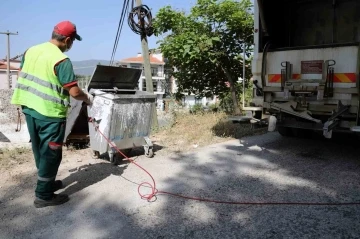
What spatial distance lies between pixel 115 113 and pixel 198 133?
8.49 feet

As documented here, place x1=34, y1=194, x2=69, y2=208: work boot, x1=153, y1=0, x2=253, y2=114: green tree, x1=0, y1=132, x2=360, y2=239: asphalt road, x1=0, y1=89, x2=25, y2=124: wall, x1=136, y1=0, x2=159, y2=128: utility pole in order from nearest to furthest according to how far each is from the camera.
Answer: x1=0, y1=132, x2=360, y2=239: asphalt road
x1=34, y1=194, x2=69, y2=208: work boot
x1=136, y1=0, x2=159, y2=128: utility pole
x1=153, y1=0, x2=253, y2=114: green tree
x1=0, y1=89, x2=25, y2=124: wall

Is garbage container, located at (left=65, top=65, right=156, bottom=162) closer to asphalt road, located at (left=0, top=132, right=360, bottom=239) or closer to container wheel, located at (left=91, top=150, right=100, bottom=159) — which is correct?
container wheel, located at (left=91, top=150, right=100, bottom=159)

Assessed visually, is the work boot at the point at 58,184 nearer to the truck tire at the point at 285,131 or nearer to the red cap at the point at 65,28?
the red cap at the point at 65,28

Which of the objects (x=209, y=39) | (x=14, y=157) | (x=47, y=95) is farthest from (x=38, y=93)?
(x=209, y=39)

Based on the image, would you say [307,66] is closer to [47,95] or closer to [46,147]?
[47,95]

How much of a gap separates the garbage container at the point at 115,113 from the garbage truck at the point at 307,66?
71.1 inches

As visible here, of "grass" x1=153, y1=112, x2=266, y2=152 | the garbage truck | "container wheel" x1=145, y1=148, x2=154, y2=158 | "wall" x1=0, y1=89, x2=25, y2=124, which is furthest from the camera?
"wall" x1=0, y1=89, x2=25, y2=124

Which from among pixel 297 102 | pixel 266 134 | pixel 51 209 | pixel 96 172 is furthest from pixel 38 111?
pixel 266 134

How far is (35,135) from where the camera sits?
124 inches

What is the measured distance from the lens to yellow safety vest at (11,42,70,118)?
9.91 feet

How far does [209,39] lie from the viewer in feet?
28.9

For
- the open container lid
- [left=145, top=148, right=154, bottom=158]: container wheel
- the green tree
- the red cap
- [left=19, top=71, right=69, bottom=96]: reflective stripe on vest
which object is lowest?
[left=145, top=148, right=154, bottom=158]: container wheel

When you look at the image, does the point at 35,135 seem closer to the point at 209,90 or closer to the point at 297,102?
the point at 297,102

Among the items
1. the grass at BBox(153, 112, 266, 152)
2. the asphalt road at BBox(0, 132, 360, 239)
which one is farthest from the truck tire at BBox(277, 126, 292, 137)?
the asphalt road at BBox(0, 132, 360, 239)
